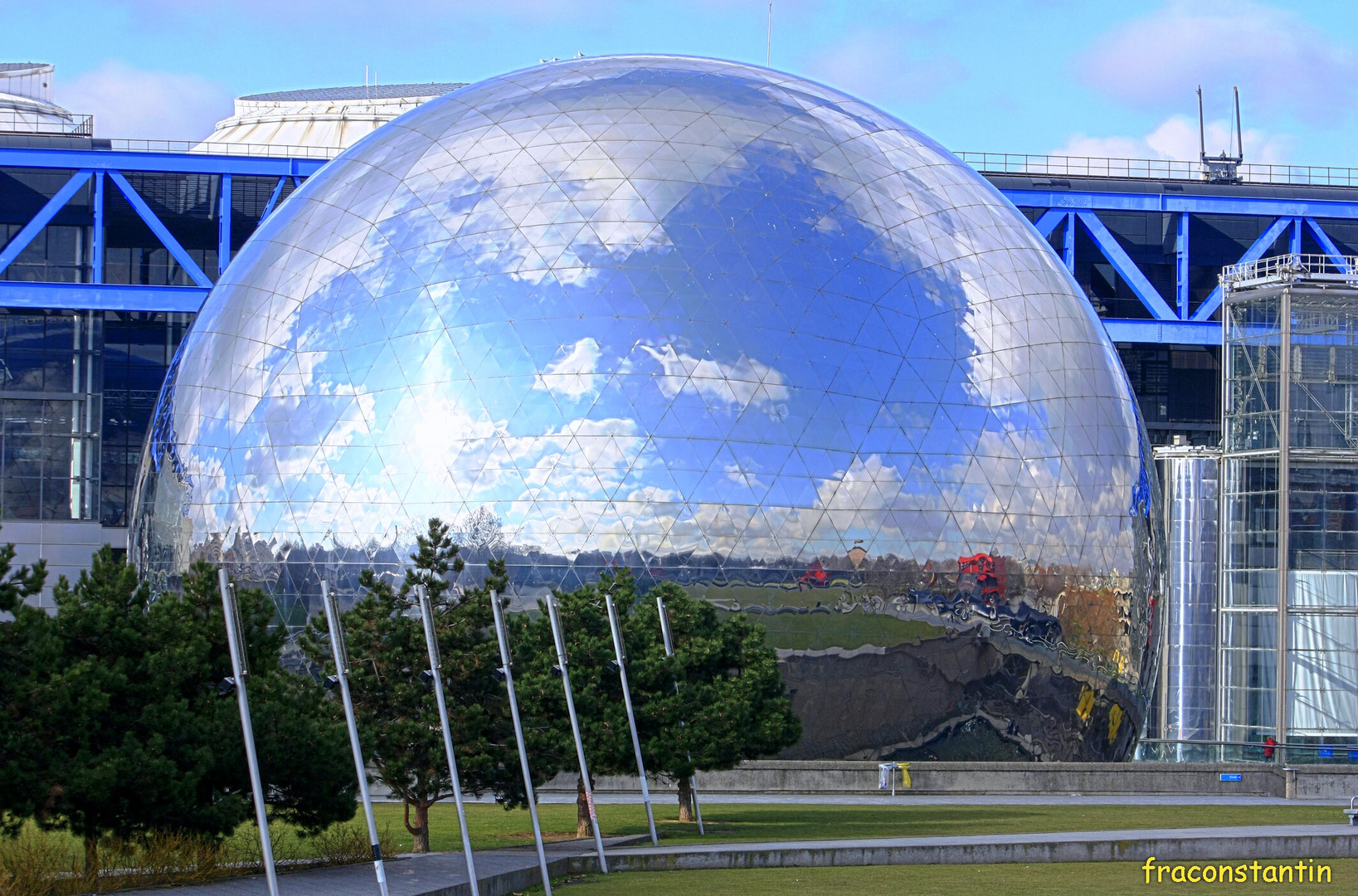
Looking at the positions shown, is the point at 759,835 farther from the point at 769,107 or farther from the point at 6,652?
the point at 769,107

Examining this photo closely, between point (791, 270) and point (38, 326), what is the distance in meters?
36.5

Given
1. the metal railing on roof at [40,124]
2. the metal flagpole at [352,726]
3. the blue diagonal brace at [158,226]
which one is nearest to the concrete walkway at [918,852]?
the metal flagpole at [352,726]

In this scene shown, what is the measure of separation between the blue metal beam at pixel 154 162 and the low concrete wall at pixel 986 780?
33027 mm

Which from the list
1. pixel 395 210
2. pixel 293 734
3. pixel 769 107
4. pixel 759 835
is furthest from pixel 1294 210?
pixel 293 734

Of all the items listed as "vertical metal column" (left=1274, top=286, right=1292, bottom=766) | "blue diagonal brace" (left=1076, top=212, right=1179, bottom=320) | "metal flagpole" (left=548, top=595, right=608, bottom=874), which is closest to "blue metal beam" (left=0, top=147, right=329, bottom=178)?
"blue diagonal brace" (left=1076, top=212, right=1179, bottom=320)

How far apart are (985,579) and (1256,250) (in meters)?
37.3

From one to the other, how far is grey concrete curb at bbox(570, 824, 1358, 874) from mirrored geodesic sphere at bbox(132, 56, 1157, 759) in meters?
8.00

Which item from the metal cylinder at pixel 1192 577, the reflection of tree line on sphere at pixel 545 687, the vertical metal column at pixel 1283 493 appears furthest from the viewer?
the metal cylinder at pixel 1192 577

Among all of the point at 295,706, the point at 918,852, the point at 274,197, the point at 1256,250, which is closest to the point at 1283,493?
the point at 1256,250

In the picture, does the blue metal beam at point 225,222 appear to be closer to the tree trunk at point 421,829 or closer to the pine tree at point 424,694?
the pine tree at point 424,694

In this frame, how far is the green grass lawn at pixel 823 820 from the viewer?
24.7 m

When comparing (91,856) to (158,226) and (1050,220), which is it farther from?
(1050,220)

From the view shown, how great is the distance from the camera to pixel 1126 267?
6341cm

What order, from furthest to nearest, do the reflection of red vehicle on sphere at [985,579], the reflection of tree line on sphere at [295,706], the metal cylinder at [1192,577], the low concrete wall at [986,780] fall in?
the metal cylinder at [1192,577] < the low concrete wall at [986,780] < the reflection of red vehicle on sphere at [985,579] < the reflection of tree line on sphere at [295,706]
